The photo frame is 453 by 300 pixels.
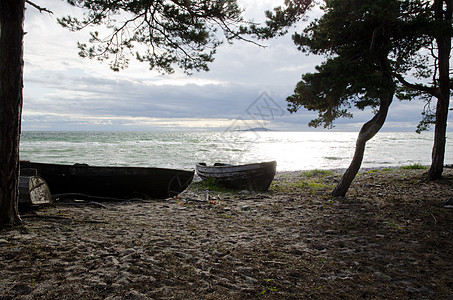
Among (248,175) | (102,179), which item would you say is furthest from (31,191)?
(248,175)

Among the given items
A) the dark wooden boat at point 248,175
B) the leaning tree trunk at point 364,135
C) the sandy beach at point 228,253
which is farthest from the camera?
the dark wooden boat at point 248,175

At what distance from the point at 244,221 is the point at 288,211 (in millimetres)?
1686

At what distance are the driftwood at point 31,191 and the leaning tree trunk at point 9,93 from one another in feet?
4.15

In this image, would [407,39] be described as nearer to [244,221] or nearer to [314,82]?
[314,82]

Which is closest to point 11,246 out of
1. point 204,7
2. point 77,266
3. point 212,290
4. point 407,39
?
point 77,266

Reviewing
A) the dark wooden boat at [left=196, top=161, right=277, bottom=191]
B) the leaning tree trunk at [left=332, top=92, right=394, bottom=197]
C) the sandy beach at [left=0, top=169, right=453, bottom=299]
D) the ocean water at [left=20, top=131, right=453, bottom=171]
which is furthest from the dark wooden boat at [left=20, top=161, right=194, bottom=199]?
the ocean water at [left=20, top=131, right=453, bottom=171]

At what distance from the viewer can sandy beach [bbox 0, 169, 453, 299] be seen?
3406 mm

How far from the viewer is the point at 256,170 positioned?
11.5 metres

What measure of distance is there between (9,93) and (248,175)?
8.30 meters

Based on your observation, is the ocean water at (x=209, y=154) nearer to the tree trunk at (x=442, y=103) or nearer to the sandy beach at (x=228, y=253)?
the tree trunk at (x=442, y=103)

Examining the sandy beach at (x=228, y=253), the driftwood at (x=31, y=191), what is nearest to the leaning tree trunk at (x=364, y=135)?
the sandy beach at (x=228, y=253)

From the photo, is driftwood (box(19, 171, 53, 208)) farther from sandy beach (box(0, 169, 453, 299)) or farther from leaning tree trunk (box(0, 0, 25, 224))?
leaning tree trunk (box(0, 0, 25, 224))

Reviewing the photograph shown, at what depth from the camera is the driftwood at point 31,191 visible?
627 cm

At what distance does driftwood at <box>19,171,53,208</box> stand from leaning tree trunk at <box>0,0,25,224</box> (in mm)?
1265
